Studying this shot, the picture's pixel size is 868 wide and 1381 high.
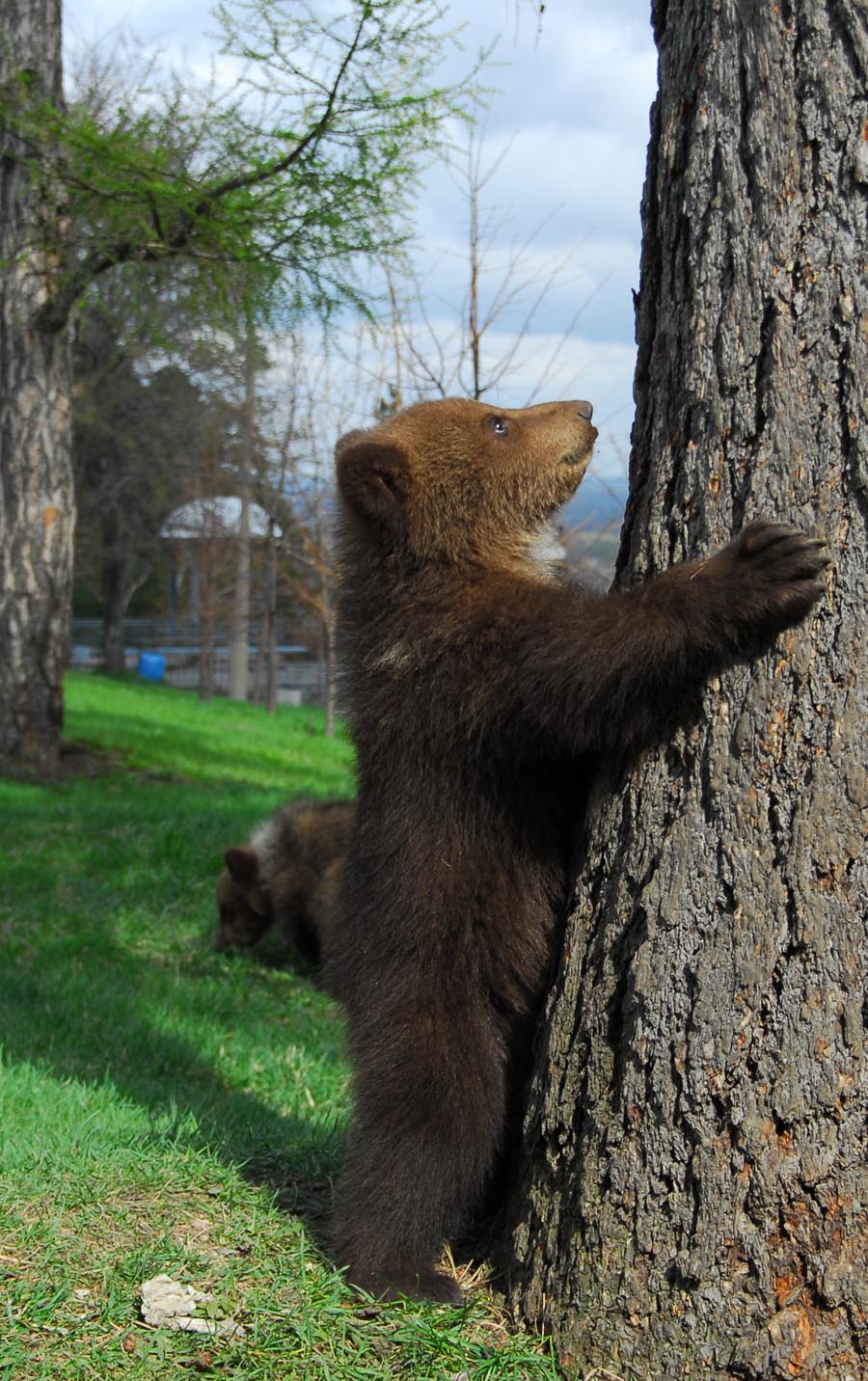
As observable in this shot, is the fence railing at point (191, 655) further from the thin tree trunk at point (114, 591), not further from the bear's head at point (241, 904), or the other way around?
the bear's head at point (241, 904)

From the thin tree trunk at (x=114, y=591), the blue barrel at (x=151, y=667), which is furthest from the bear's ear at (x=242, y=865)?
the blue barrel at (x=151, y=667)

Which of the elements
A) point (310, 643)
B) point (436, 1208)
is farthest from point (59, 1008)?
point (310, 643)

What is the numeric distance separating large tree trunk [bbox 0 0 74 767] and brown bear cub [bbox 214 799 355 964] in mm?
4903

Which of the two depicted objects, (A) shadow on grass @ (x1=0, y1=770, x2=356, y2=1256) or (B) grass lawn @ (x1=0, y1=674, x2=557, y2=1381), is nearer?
(B) grass lawn @ (x1=0, y1=674, x2=557, y2=1381)

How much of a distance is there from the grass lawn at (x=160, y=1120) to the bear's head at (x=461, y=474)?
197 centimetres

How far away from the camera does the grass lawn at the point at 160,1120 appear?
2.85m

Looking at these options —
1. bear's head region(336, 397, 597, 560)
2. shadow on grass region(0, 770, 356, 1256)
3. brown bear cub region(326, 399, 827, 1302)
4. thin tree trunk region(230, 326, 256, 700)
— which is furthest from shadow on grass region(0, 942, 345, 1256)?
thin tree trunk region(230, 326, 256, 700)

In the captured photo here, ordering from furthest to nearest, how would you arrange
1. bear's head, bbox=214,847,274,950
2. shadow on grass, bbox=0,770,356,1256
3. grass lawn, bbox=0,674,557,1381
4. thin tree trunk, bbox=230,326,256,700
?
thin tree trunk, bbox=230,326,256,700, bear's head, bbox=214,847,274,950, shadow on grass, bbox=0,770,356,1256, grass lawn, bbox=0,674,557,1381

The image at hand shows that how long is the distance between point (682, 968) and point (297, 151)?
7131mm

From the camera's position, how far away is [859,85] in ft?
8.75

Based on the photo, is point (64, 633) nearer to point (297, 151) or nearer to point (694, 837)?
point (297, 151)

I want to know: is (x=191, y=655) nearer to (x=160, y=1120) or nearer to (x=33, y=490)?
(x=33, y=490)

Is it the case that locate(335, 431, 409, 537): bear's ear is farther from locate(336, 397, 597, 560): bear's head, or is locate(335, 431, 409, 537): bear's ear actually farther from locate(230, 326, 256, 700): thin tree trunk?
locate(230, 326, 256, 700): thin tree trunk

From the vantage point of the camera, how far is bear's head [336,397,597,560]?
379 centimetres
